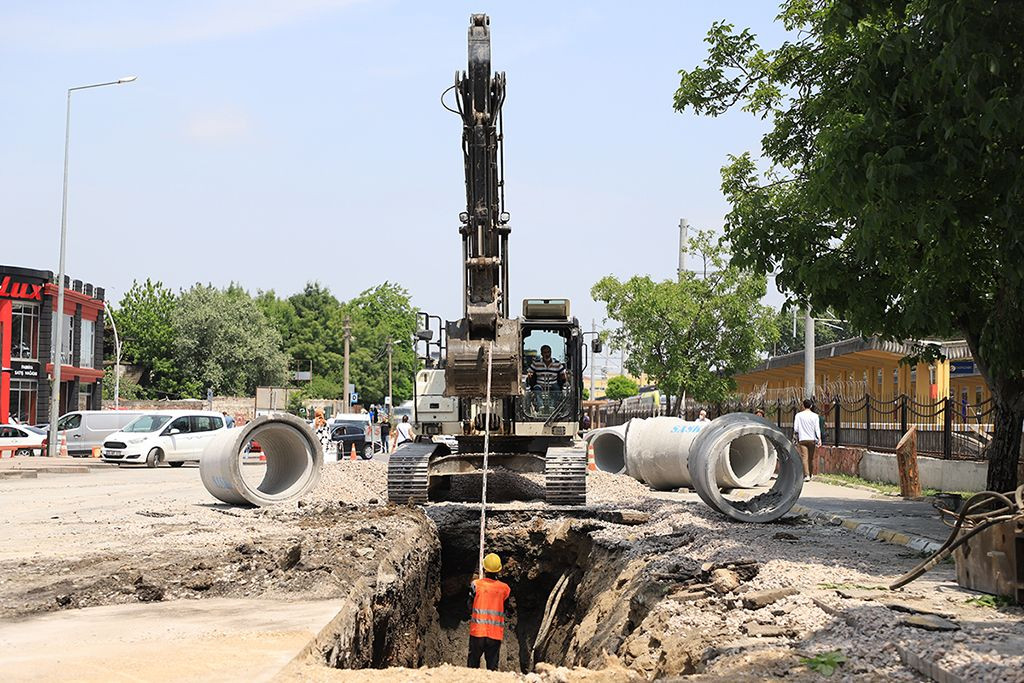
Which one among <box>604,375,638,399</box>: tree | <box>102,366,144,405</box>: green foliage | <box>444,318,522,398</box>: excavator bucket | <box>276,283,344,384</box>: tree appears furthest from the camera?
<box>276,283,344,384</box>: tree

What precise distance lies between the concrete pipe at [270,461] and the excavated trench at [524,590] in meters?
2.54

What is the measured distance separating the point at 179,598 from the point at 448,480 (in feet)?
28.6

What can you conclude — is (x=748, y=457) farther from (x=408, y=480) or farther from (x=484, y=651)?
(x=484, y=651)

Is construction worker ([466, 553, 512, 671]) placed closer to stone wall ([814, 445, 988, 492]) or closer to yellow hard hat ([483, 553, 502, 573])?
yellow hard hat ([483, 553, 502, 573])

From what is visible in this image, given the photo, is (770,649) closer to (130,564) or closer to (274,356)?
(130,564)

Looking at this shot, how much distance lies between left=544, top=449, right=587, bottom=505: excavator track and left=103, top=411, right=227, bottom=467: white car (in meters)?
18.7

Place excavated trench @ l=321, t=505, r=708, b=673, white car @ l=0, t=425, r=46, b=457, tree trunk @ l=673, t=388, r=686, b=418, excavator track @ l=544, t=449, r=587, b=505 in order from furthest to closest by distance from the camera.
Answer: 1. tree trunk @ l=673, t=388, r=686, b=418
2. white car @ l=0, t=425, r=46, b=457
3. excavator track @ l=544, t=449, r=587, b=505
4. excavated trench @ l=321, t=505, r=708, b=673

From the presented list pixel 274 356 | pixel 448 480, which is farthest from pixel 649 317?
pixel 274 356

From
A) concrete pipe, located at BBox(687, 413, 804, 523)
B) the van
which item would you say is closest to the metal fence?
concrete pipe, located at BBox(687, 413, 804, 523)

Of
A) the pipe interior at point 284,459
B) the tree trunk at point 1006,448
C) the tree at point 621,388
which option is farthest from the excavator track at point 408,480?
the tree at point 621,388

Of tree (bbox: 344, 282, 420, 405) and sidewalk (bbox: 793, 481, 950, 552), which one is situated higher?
tree (bbox: 344, 282, 420, 405)

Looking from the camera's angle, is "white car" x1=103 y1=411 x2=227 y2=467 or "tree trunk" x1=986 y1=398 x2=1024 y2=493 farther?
"white car" x1=103 y1=411 x2=227 y2=467

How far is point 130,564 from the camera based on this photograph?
1097 centimetres

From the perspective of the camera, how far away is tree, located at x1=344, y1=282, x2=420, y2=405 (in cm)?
10250
